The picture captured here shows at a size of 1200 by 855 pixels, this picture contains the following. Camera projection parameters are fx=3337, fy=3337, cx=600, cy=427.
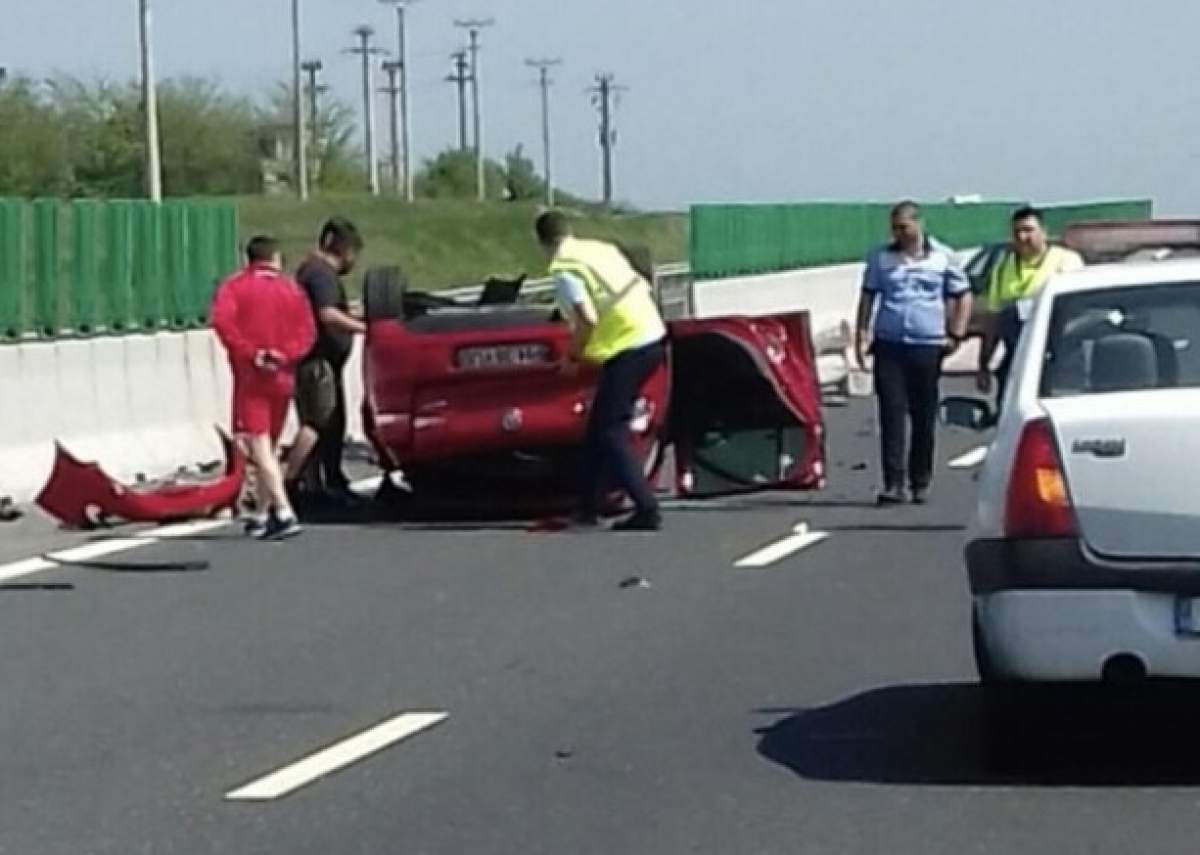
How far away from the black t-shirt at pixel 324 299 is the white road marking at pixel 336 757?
27.9 feet

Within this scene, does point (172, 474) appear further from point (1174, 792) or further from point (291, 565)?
point (1174, 792)

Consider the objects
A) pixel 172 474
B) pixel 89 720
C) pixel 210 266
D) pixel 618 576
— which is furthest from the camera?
pixel 210 266

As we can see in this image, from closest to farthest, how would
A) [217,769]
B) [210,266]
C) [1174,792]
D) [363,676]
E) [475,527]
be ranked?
1. [1174,792]
2. [217,769]
3. [363,676]
4. [475,527]
5. [210,266]

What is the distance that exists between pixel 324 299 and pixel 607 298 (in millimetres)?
2408

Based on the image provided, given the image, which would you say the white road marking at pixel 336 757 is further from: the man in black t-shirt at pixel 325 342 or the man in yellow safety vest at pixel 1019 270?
the man in black t-shirt at pixel 325 342

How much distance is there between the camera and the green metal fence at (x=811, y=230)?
140 feet

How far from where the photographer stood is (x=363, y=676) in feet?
41.6

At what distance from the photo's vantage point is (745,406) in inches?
778

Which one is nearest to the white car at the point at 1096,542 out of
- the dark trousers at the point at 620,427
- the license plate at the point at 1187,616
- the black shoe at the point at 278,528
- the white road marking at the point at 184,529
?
the license plate at the point at 1187,616

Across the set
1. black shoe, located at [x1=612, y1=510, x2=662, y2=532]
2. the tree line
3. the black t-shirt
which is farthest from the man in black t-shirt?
the tree line

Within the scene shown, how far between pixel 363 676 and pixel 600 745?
2.05m

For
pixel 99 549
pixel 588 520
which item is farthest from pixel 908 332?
pixel 99 549

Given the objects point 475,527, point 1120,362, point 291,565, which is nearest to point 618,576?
point 291,565

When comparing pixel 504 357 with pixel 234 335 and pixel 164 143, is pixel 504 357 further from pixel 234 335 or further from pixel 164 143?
pixel 164 143
